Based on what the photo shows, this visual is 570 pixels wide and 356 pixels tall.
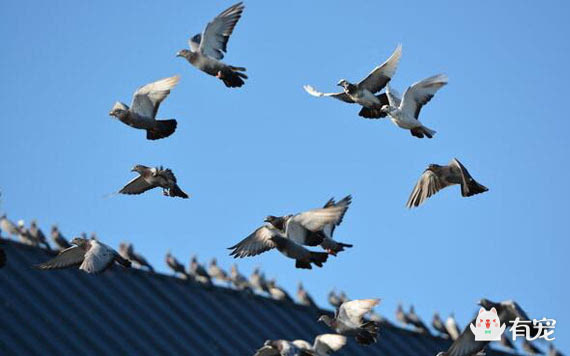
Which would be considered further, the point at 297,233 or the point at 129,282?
the point at 129,282

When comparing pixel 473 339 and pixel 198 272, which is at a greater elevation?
pixel 198 272

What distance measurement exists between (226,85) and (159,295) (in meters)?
18.5

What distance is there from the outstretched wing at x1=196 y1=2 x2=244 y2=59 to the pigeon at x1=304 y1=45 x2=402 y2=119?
2036 millimetres

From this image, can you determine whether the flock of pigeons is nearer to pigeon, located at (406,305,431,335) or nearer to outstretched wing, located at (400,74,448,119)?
outstretched wing, located at (400,74,448,119)

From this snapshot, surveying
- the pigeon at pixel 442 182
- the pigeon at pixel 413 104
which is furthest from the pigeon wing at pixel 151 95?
the pigeon at pixel 442 182

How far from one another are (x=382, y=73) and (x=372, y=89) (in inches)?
12.2

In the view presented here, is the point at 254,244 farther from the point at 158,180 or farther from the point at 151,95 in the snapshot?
the point at 151,95

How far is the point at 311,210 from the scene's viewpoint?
3014 centimetres

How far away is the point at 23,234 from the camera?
5612 centimetres

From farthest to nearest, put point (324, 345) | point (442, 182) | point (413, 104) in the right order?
point (442, 182), point (413, 104), point (324, 345)

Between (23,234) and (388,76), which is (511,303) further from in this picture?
(23,234)

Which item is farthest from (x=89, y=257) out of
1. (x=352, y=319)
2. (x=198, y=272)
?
(x=198, y=272)

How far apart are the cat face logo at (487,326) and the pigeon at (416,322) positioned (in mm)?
27291

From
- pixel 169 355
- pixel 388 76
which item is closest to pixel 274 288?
pixel 169 355
